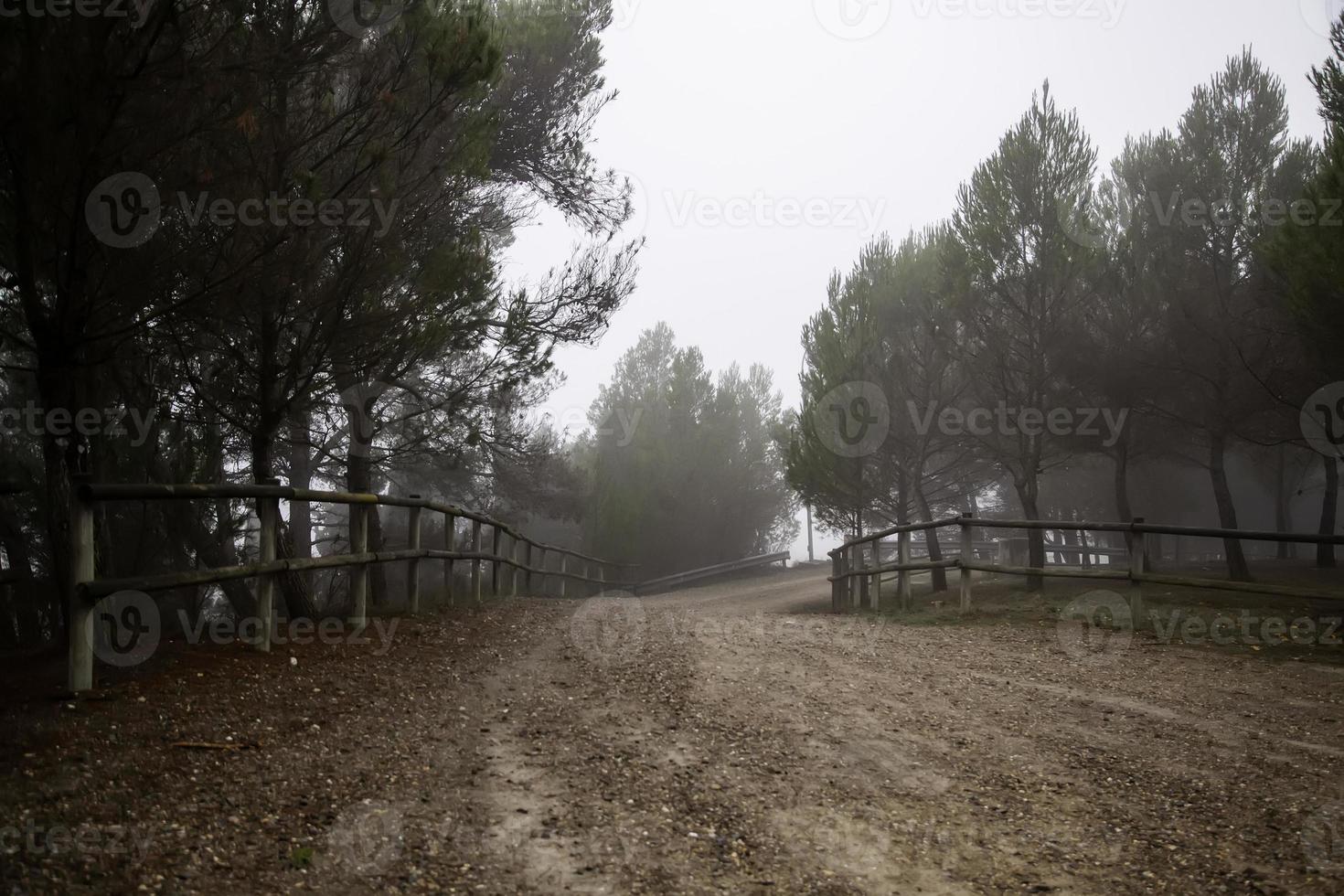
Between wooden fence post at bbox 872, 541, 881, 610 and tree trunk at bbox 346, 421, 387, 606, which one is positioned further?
wooden fence post at bbox 872, 541, 881, 610

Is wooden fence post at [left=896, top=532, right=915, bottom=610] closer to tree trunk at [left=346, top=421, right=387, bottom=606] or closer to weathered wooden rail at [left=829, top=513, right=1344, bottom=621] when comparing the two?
weathered wooden rail at [left=829, top=513, right=1344, bottom=621]

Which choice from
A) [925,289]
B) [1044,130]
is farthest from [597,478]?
[1044,130]

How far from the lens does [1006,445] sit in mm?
21047

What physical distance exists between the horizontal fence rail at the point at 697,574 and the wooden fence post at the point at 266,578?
26.1 metres

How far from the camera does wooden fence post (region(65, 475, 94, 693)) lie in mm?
5008

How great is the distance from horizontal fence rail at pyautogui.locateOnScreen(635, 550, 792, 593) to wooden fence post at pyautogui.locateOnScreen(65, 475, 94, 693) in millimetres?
27806

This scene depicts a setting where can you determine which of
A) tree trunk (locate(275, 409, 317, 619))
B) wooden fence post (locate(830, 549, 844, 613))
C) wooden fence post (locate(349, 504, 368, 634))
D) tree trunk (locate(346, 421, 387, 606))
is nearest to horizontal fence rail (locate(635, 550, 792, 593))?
wooden fence post (locate(830, 549, 844, 613))

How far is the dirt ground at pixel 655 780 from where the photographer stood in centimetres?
369

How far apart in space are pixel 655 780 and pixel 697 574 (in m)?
29.5

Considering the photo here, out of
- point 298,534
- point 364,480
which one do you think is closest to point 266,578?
point 364,480

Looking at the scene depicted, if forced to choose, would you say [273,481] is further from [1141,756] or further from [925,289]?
[925,289]

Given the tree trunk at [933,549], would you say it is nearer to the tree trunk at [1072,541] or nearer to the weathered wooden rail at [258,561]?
the weathered wooden rail at [258,561]

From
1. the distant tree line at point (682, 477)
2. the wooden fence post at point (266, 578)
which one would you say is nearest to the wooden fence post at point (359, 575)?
the wooden fence post at point (266, 578)

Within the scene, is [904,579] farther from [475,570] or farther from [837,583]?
[475,570]
